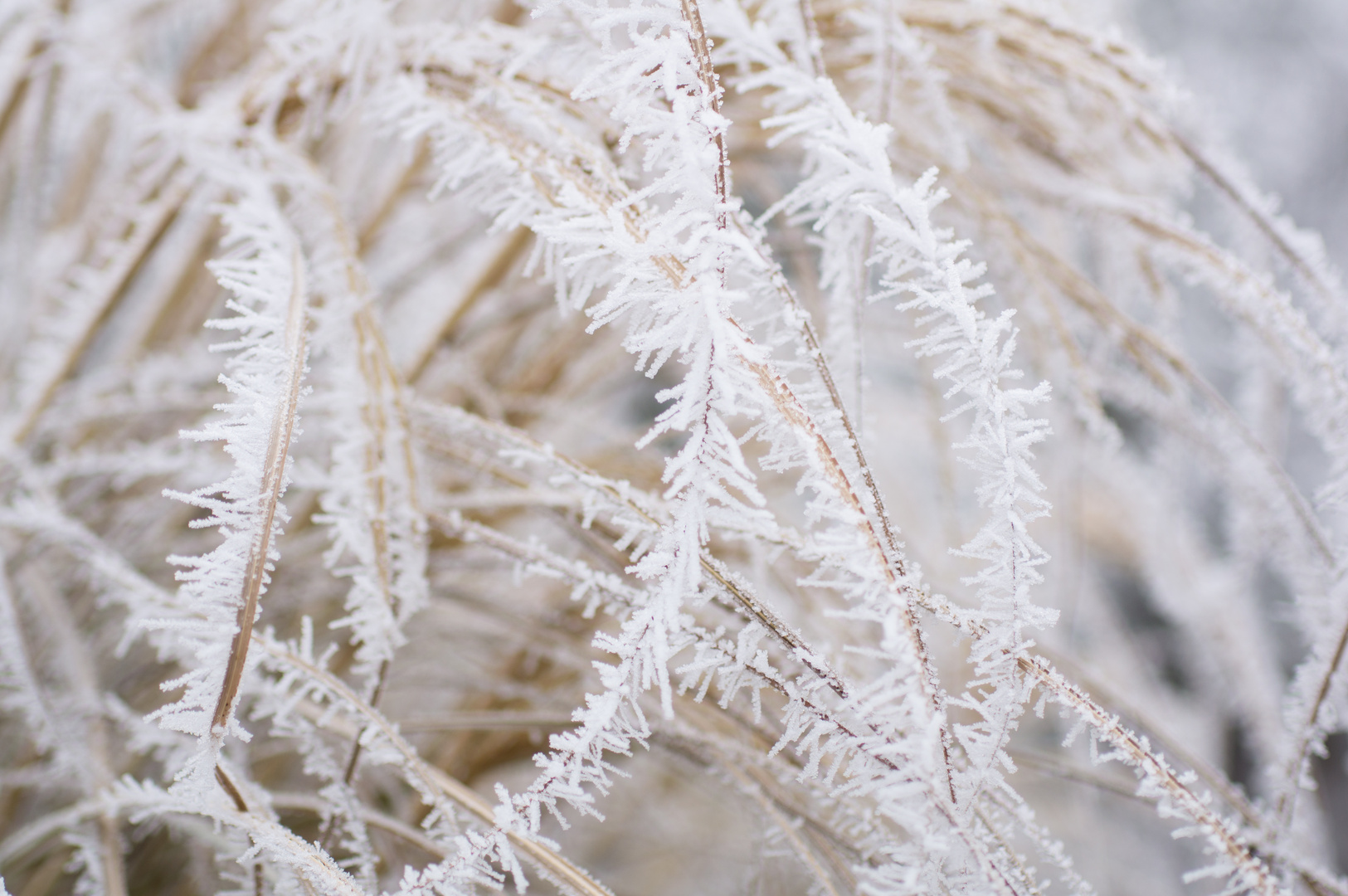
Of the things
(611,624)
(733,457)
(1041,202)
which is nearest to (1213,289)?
(1041,202)

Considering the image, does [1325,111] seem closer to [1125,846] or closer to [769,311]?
[1125,846]

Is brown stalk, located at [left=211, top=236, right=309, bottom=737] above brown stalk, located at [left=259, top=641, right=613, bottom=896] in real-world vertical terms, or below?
above

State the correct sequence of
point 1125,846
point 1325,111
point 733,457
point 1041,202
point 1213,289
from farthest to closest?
point 1325,111
point 1125,846
point 1041,202
point 1213,289
point 733,457

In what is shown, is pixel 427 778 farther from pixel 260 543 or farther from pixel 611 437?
pixel 611 437

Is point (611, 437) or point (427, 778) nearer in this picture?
point (427, 778)

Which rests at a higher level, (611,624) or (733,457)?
(733,457)

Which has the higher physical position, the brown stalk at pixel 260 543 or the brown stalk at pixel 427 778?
the brown stalk at pixel 260 543

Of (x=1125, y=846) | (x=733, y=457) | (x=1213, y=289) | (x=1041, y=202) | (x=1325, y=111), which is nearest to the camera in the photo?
(x=733, y=457)

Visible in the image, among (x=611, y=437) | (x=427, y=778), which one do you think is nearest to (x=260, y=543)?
(x=427, y=778)
